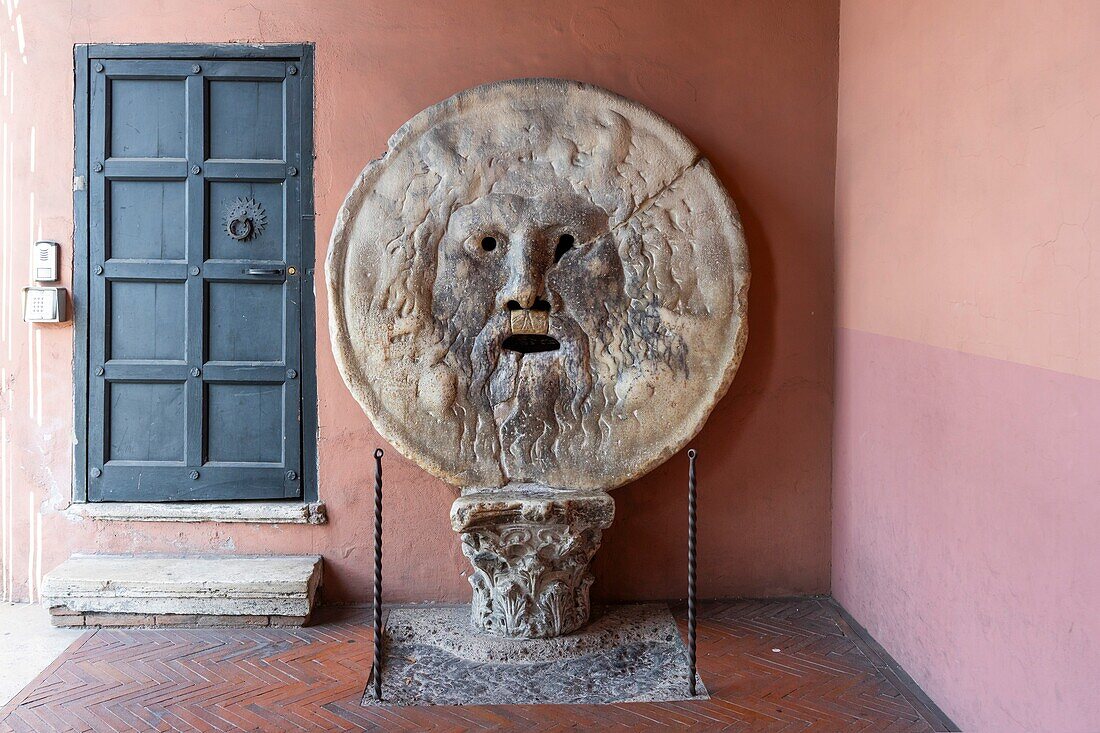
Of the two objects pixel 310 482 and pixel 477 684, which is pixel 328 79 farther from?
pixel 477 684

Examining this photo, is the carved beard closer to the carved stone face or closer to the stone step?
the carved stone face

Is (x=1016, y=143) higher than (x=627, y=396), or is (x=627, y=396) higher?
(x=1016, y=143)

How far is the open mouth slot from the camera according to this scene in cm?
402

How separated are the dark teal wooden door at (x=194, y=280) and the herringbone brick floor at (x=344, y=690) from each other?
0.78m

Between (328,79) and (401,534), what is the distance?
2.14m

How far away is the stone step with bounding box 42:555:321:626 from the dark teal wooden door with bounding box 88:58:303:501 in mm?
399

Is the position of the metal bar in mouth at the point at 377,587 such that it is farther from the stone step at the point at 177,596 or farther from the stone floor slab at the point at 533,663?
the stone step at the point at 177,596

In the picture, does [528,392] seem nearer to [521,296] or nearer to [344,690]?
[521,296]

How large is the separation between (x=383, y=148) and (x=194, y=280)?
1.08 m

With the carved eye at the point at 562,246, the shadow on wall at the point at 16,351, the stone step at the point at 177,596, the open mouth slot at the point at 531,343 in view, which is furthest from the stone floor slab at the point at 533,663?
the shadow on wall at the point at 16,351

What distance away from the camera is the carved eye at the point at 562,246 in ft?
13.1

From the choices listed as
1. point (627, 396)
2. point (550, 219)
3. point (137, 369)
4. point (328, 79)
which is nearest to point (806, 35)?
point (550, 219)

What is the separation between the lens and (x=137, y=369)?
4.23 metres

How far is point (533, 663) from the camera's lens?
3.70 meters
